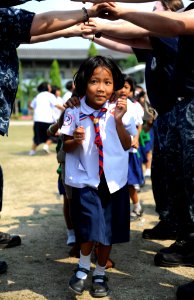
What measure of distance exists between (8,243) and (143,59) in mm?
1984

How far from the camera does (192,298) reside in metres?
2.76

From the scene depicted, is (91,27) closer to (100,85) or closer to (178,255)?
(100,85)

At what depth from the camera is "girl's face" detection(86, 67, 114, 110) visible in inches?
117

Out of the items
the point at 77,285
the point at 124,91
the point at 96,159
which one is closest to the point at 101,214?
the point at 96,159

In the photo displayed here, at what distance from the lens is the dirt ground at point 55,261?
2.99m

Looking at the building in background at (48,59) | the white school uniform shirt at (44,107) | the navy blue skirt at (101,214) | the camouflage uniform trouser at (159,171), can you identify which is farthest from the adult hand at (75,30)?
the building in background at (48,59)

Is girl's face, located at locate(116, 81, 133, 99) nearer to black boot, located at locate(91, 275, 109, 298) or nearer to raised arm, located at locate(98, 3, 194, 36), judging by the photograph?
raised arm, located at locate(98, 3, 194, 36)

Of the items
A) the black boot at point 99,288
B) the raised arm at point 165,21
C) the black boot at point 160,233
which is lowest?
the black boot at point 160,233

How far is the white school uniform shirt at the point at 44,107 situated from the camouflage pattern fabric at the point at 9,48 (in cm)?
863

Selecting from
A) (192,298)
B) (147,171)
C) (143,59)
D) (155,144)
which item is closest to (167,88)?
(143,59)

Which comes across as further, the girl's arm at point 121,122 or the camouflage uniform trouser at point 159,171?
the camouflage uniform trouser at point 159,171

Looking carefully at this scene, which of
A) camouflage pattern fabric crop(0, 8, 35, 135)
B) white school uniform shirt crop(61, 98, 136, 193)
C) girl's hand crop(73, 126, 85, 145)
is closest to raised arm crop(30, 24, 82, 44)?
camouflage pattern fabric crop(0, 8, 35, 135)

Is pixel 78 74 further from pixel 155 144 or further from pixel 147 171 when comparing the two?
pixel 147 171

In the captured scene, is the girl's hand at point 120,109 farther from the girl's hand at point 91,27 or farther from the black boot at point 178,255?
the black boot at point 178,255
